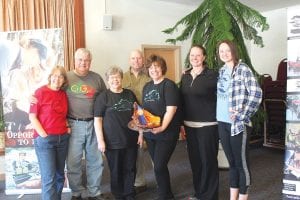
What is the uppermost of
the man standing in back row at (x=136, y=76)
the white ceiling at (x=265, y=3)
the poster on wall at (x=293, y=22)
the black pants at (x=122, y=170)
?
the white ceiling at (x=265, y=3)

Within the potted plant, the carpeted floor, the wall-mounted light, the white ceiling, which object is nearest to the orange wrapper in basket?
the carpeted floor

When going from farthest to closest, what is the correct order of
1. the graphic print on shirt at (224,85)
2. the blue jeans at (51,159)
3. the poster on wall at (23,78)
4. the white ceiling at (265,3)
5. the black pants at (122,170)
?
the white ceiling at (265,3) → the poster on wall at (23,78) → the black pants at (122,170) → the blue jeans at (51,159) → the graphic print on shirt at (224,85)

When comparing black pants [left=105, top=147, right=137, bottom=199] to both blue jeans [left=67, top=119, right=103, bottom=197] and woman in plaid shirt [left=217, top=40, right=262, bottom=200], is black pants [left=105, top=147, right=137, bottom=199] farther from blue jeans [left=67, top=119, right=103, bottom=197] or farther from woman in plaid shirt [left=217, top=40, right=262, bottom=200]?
woman in plaid shirt [left=217, top=40, right=262, bottom=200]

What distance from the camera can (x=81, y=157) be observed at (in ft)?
9.83

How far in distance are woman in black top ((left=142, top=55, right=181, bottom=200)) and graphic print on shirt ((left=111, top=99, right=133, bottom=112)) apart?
12 centimetres

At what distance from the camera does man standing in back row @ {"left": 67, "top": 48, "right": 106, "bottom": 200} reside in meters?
2.86

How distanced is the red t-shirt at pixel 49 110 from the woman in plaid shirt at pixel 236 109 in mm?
1316

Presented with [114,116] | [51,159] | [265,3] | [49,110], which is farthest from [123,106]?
[265,3]

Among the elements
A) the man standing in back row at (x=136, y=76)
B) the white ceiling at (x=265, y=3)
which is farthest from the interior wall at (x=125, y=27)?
the man standing in back row at (x=136, y=76)

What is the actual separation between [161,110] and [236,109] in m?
0.63

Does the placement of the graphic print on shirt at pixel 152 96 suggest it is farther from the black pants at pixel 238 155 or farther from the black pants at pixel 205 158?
the black pants at pixel 238 155

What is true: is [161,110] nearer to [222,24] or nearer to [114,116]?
[114,116]

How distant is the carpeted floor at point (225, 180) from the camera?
→ 3.21 meters

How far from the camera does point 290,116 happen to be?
2.82 meters
